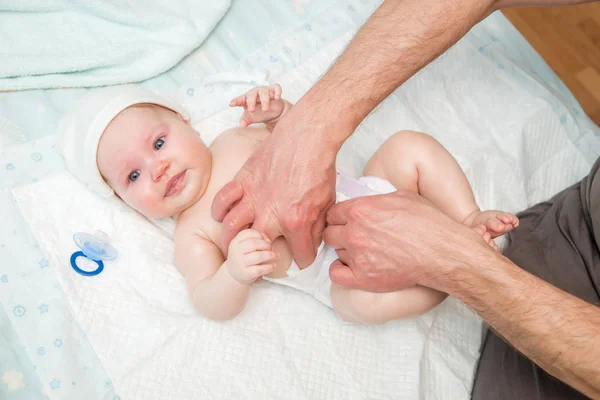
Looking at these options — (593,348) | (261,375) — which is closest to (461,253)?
(593,348)

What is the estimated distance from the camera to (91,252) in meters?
1.24

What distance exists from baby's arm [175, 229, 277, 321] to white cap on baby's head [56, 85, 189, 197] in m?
0.26

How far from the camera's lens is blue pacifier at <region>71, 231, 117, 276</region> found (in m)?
1.24

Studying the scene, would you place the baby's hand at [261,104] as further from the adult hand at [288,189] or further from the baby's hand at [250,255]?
the baby's hand at [250,255]

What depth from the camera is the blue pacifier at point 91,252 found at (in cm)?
124

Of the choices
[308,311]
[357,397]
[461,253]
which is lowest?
[357,397]

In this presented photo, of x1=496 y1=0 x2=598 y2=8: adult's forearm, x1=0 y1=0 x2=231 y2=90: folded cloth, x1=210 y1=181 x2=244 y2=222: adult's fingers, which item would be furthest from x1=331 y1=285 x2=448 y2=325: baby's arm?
x1=0 y1=0 x2=231 y2=90: folded cloth

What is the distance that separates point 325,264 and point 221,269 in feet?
0.86

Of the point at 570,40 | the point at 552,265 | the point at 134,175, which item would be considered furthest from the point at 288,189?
the point at 570,40

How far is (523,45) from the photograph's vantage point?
177cm

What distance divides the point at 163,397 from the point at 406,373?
551 mm

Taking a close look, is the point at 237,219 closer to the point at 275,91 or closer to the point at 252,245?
the point at 252,245

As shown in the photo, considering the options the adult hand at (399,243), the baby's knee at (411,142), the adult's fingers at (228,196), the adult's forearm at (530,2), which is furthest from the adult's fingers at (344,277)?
the adult's forearm at (530,2)

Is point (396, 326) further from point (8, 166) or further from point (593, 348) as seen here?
point (8, 166)
